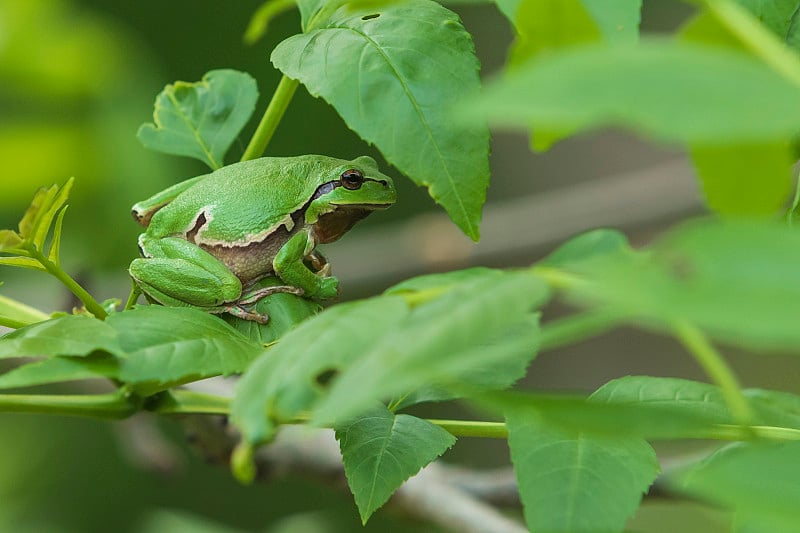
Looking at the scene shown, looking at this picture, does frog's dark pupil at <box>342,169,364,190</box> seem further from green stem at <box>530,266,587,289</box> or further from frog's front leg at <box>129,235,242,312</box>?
green stem at <box>530,266,587,289</box>

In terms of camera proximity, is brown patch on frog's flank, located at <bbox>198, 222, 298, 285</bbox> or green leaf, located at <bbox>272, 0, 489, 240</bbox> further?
brown patch on frog's flank, located at <bbox>198, 222, 298, 285</bbox>

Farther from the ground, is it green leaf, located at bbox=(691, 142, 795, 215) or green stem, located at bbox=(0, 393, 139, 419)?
green leaf, located at bbox=(691, 142, 795, 215)

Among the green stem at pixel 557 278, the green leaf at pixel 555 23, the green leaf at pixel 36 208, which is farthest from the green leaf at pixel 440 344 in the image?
the green leaf at pixel 36 208

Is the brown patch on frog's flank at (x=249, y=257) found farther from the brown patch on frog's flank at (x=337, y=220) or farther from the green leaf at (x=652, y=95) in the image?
the green leaf at (x=652, y=95)

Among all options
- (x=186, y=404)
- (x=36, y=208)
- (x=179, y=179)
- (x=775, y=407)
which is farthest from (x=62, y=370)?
(x=179, y=179)

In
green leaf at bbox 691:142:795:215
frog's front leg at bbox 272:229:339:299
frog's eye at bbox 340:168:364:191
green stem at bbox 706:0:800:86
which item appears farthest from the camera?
A: frog's eye at bbox 340:168:364:191

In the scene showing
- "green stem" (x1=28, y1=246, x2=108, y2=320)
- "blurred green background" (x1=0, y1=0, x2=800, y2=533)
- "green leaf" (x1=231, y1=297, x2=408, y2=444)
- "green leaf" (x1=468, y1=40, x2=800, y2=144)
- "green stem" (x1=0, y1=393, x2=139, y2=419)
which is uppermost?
"green leaf" (x1=468, y1=40, x2=800, y2=144)

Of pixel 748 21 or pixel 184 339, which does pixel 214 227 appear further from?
pixel 748 21

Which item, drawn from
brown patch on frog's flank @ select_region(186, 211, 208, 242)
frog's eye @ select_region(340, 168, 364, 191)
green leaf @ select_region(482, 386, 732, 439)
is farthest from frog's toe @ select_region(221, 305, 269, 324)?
green leaf @ select_region(482, 386, 732, 439)
